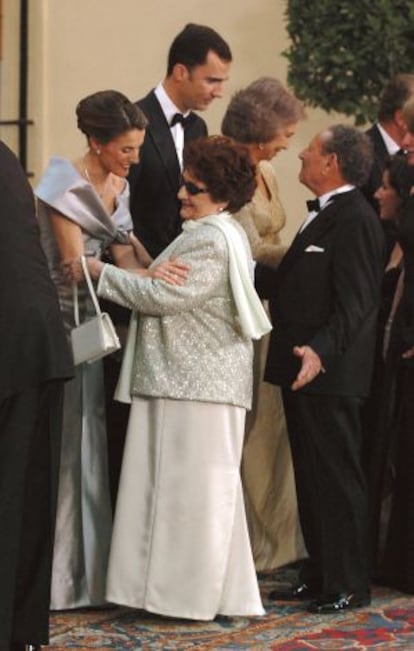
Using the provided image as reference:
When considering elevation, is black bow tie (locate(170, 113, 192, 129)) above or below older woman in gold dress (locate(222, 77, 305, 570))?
above

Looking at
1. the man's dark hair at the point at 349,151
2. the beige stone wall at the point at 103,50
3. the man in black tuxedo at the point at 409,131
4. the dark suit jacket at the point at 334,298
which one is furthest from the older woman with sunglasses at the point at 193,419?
the beige stone wall at the point at 103,50

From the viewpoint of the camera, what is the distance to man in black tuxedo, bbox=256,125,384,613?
215 inches

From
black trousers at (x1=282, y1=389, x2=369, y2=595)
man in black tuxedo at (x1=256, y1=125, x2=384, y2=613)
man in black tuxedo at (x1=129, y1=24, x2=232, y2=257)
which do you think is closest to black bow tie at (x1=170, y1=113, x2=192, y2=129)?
man in black tuxedo at (x1=129, y1=24, x2=232, y2=257)

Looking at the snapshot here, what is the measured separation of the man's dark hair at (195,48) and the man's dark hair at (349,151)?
2.18 feet

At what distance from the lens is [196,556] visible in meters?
5.25

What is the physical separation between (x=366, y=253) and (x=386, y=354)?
529 mm

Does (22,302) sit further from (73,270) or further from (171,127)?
(171,127)

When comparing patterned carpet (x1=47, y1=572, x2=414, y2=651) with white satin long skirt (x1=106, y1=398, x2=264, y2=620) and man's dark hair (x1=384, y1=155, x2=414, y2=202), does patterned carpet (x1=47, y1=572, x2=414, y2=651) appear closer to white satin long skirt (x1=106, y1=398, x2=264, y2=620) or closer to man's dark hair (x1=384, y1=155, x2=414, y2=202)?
white satin long skirt (x1=106, y1=398, x2=264, y2=620)

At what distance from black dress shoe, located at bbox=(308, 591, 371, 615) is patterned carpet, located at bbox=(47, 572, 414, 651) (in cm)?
3

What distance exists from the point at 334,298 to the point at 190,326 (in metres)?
0.50

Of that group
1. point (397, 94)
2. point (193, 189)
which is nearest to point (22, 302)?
point (193, 189)

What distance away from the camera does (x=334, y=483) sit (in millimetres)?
5543

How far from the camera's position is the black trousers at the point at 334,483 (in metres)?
5.52

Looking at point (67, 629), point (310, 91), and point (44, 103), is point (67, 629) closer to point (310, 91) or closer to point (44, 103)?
point (310, 91)
